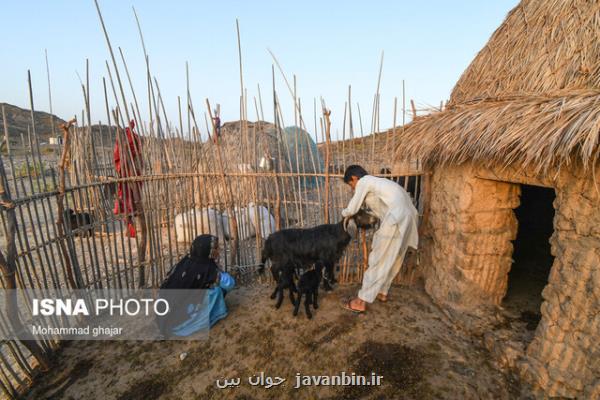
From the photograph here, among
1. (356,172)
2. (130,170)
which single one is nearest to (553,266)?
(356,172)

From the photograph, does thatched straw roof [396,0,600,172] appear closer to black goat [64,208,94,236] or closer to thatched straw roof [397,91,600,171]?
thatched straw roof [397,91,600,171]

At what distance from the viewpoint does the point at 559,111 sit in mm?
2320

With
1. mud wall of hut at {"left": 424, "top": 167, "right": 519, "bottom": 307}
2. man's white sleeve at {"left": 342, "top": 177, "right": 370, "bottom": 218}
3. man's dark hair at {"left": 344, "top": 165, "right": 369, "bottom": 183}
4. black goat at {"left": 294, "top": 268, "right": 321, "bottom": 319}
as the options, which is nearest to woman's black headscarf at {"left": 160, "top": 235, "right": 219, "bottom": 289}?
black goat at {"left": 294, "top": 268, "right": 321, "bottom": 319}

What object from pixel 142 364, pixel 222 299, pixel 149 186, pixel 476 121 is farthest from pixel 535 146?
pixel 149 186

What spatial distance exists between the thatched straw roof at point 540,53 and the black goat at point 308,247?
214cm

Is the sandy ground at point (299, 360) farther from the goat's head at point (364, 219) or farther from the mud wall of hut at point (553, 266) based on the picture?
the goat's head at point (364, 219)

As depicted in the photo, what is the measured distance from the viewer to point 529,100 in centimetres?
278

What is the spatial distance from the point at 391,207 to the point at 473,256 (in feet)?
3.71

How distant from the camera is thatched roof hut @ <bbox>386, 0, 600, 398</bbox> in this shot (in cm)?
230

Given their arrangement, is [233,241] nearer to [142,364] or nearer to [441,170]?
[142,364]

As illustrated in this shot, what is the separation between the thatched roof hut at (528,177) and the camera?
7.55 feet

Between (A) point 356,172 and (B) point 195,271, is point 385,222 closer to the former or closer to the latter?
(A) point 356,172

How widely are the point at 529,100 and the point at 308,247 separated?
276cm

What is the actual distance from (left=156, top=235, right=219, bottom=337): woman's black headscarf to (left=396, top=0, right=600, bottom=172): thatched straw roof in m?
2.85
